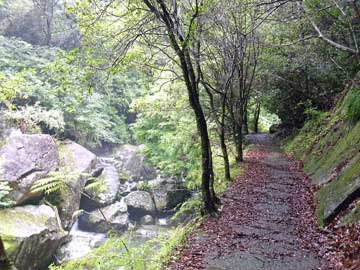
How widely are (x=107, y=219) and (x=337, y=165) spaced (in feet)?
34.1

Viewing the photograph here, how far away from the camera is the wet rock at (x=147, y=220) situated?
1612 centimetres

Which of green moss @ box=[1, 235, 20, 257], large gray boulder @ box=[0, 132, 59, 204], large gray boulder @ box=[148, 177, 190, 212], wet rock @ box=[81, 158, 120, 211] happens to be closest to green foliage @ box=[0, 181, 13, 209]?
large gray boulder @ box=[0, 132, 59, 204]

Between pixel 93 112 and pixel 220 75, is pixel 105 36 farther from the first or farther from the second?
pixel 93 112

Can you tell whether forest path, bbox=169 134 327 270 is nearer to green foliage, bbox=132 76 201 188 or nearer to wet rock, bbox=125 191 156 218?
green foliage, bbox=132 76 201 188

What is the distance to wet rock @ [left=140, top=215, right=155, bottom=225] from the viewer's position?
16117mm

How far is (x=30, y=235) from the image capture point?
32.3 ft

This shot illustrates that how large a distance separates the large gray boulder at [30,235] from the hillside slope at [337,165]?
7.83 m

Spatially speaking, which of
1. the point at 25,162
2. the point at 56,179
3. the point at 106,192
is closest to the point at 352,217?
the point at 56,179

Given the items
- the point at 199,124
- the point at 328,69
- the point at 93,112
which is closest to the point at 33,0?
the point at 93,112

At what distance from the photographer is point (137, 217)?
16.7 m

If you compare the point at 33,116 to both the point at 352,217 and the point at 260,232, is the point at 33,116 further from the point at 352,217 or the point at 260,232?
the point at 352,217

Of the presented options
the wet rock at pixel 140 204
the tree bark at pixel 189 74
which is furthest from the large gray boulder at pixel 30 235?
the tree bark at pixel 189 74

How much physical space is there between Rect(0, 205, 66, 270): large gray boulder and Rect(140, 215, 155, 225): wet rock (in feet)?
16.6

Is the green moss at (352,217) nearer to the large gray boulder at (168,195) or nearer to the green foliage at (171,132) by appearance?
the green foliage at (171,132)
